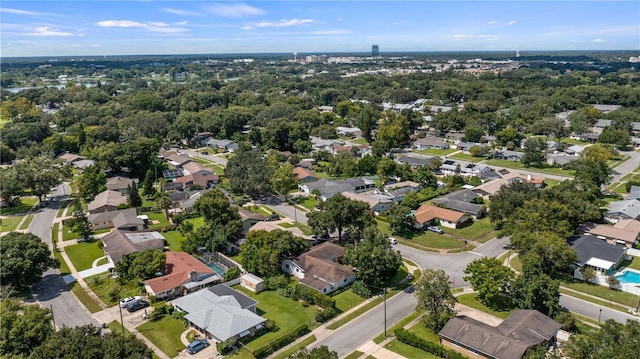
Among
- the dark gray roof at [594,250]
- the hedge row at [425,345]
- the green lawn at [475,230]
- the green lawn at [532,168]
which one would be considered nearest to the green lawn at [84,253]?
the hedge row at [425,345]

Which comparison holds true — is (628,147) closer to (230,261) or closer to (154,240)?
→ (230,261)

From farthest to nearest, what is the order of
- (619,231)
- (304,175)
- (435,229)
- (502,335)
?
(304,175) < (435,229) < (619,231) < (502,335)

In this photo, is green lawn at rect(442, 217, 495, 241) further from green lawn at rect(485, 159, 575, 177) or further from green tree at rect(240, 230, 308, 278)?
green lawn at rect(485, 159, 575, 177)

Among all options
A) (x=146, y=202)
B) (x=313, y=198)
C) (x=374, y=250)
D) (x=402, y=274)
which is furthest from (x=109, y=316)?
(x=313, y=198)

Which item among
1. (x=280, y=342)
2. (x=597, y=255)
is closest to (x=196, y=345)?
(x=280, y=342)

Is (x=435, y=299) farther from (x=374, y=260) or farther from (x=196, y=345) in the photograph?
(x=196, y=345)

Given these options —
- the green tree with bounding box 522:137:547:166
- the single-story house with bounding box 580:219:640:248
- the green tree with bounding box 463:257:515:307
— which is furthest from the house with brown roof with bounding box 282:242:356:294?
the green tree with bounding box 522:137:547:166
